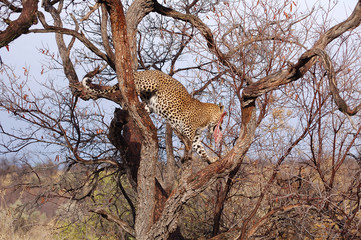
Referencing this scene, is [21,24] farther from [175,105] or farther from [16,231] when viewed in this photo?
[16,231]

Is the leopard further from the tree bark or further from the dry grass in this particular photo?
the dry grass

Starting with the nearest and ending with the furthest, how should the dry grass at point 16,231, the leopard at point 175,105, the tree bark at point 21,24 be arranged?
the tree bark at point 21,24, the leopard at point 175,105, the dry grass at point 16,231

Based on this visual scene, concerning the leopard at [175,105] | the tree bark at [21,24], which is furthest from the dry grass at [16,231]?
the tree bark at [21,24]

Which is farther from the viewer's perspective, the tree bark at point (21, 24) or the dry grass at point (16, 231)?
the dry grass at point (16, 231)

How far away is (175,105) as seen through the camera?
6734 mm

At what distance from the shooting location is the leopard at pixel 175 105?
21.1ft

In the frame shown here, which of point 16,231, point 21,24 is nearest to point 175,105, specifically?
point 21,24

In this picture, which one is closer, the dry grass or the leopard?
the leopard

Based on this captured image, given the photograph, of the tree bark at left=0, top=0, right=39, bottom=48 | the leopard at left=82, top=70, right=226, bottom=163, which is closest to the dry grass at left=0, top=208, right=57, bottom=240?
the leopard at left=82, top=70, right=226, bottom=163

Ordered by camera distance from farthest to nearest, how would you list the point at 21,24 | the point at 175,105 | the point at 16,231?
1. the point at 16,231
2. the point at 175,105
3. the point at 21,24

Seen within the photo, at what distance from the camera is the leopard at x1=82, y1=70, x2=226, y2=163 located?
6.43 metres

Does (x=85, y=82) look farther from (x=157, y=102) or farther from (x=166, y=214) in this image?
(x=166, y=214)

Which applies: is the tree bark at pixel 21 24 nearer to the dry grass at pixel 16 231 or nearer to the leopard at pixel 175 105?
the leopard at pixel 175 105

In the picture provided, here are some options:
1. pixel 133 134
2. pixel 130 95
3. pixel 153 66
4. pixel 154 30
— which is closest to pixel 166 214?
pixel 130 95
